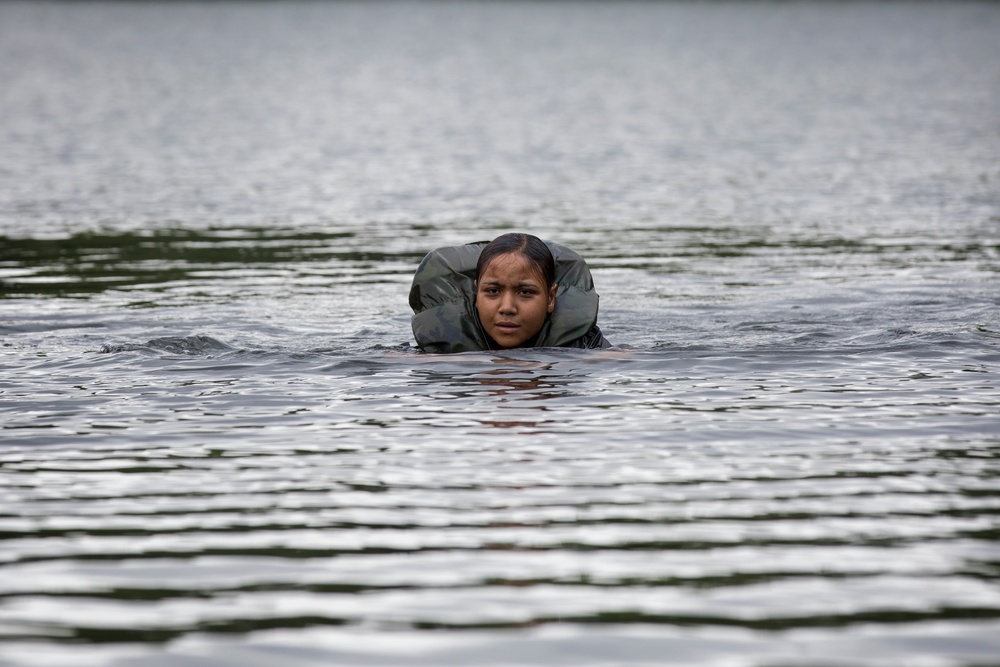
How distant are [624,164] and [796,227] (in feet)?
23.7

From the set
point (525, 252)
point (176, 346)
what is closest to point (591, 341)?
point (525, 252)

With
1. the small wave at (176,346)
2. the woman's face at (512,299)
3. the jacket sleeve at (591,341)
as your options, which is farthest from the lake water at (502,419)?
the jacket sleeve at (591,341)

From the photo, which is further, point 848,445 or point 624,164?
point 624,164

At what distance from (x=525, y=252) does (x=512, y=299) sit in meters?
0.32

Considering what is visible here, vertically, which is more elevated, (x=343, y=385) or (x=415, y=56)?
(x=415, y=56)

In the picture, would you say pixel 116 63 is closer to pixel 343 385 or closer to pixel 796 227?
pixel 796 227

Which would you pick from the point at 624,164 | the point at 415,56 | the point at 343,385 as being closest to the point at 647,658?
the point at 343,385

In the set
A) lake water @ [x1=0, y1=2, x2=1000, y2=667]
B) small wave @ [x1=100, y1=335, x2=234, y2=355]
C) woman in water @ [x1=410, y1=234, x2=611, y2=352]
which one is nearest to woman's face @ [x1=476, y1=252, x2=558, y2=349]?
woman in water @ [x1=410, y1=234, x2=611, y2=352]

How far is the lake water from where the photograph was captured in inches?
173

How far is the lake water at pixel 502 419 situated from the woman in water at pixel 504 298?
0.86 ft

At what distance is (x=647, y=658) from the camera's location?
4055 millimetres

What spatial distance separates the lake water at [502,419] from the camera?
4387mm

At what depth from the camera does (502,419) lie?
6.99 m

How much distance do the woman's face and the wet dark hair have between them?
0.10 feet
